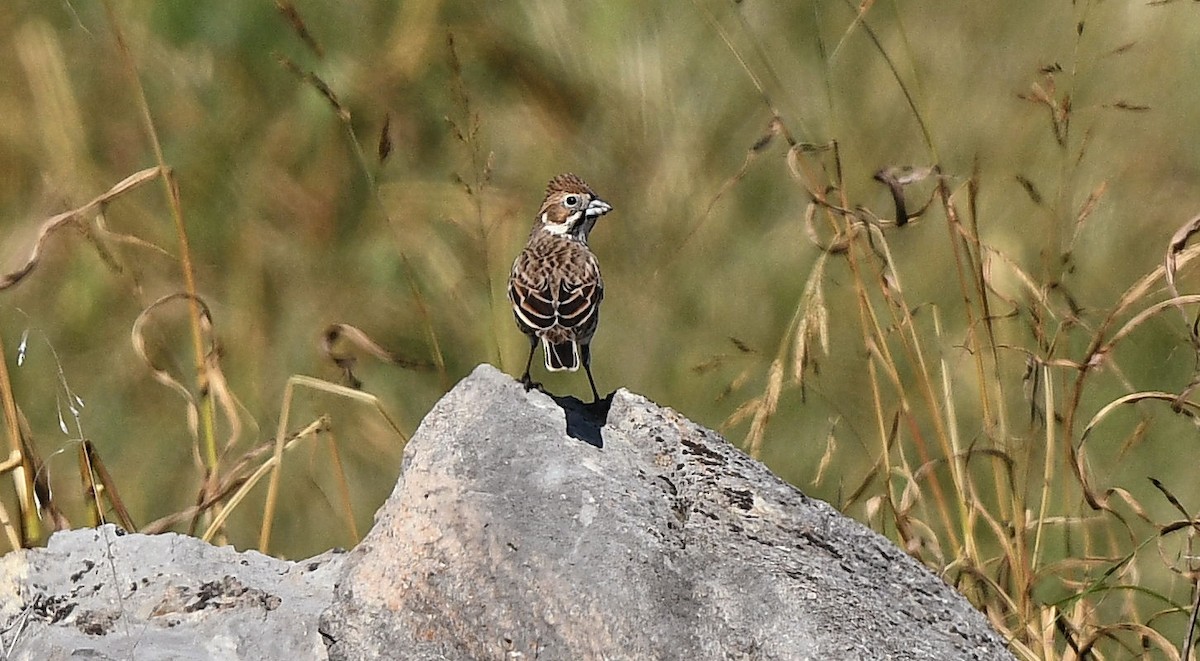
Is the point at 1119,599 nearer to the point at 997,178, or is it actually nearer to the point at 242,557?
A: the point at 997,178

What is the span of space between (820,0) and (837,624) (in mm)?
2023

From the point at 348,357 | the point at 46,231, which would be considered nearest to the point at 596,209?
the point at 348,357

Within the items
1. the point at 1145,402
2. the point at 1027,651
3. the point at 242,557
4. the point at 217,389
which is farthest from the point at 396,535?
the point at 1145,402

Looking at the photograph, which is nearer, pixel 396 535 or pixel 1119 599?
pixel 396 535

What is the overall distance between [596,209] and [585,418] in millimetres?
873

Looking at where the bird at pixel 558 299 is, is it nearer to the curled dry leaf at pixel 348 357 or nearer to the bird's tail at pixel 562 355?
the bird's tail at pixel 562 355

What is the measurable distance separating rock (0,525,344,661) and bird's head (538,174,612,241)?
3.45 feet

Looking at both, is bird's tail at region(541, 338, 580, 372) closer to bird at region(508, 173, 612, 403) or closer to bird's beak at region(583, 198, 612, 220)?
bird at region(508, 173, 612, 403)

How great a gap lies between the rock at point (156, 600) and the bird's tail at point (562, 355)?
1.80 ft

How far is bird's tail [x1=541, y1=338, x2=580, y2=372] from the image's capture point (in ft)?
8.83

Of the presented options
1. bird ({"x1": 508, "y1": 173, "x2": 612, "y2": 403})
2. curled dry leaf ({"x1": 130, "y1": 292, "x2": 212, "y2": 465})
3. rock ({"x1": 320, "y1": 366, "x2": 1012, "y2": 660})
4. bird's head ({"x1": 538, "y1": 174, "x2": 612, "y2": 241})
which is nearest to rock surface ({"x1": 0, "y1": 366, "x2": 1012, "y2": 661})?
rock ({"x1": 320, "y1": 366, "x2": 1012, "y2": 660})

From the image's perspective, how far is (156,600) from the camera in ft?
7.13

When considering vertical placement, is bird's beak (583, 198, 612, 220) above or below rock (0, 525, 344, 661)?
above

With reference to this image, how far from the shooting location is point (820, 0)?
3.67 meters
